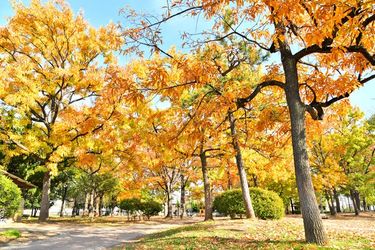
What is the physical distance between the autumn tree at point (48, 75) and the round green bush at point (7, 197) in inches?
205

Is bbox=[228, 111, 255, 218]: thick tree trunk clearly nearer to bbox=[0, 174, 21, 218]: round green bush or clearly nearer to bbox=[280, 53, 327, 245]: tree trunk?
bbox=[280, 53, 327, 245]: tree trunk

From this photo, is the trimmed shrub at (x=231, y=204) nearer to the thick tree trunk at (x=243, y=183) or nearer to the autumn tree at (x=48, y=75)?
the thick tree trunk at (x=243, y=183)

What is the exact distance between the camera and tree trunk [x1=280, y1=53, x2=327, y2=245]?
652 cm

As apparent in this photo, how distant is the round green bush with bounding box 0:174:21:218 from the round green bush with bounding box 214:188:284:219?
1060 centimetres

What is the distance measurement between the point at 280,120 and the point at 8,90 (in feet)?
51.3

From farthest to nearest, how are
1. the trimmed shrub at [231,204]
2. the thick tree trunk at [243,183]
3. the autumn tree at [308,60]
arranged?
1. the trimmed shrub at [231,204]
2. the thick tree trunk at [243,183]
3. the autumn tree at [308,60]

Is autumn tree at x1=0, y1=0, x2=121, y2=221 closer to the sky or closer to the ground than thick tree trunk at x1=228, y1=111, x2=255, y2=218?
closer to the sky

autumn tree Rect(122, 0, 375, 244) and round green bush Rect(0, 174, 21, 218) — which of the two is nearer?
autumn tree Rect(122, 0, 375, 244)

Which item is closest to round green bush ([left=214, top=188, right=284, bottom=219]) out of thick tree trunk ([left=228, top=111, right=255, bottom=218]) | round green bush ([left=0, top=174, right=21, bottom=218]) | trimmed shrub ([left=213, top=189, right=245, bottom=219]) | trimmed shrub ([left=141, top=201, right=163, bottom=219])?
trimmed shrub ([left=213, top=189, right=245, bottom=219])

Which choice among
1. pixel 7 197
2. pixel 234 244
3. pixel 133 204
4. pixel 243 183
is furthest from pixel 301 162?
pixel 133 204

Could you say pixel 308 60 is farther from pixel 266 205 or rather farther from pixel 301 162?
pixel 266 205

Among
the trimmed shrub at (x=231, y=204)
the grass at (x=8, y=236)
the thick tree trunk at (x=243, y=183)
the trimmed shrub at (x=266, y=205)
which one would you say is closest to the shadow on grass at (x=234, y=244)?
the thick tree trunk at (x=243, y=183)

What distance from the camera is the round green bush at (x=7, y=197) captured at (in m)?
11.8

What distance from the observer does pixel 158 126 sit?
18.7 metres
